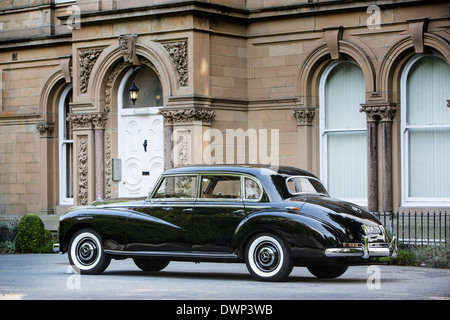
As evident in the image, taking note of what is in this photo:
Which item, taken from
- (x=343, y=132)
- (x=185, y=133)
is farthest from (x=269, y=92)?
(x=185, y=133)

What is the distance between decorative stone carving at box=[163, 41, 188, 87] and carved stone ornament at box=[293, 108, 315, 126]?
261 cm

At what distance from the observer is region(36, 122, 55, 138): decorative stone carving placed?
25.0 meters

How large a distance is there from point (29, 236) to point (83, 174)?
7.67 feet

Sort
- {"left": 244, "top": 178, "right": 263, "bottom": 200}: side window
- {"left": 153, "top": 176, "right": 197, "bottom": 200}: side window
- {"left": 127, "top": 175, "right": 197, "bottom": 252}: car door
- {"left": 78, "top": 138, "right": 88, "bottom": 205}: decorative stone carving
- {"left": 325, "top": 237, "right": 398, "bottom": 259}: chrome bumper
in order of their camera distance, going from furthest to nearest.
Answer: {"left": 78, "top": 138, "right": 88, "bottom": 205}: decorative stone carving
{"left": 153, "top": 176, "right": 197, "bottom": 200}: side window
{"left": 127, "top": 175, "right": 197, "bottom": 252}: car door
{"left": 244, "top": 178, "right": 263, "bottom": 200}: side window
{"left": 325, "top": 237, "right": 398, "bottom": 259}: chrome bumper

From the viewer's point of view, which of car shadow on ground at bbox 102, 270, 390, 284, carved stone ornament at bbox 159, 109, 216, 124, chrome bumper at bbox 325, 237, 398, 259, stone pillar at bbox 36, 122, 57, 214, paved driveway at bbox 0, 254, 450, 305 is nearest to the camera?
paved driveway at bbox 0, 254, 450, 305

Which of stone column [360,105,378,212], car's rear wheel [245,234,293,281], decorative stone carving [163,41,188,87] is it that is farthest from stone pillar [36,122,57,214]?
car's rear wheel [245,234,293,281]

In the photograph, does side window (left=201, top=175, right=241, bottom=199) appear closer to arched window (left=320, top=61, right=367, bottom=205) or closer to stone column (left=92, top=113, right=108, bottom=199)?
arched window (left=320, top=61, right=367, bottom=205)

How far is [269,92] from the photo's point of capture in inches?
839

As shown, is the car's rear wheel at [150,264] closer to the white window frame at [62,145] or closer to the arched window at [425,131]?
the arched window at [425,131]

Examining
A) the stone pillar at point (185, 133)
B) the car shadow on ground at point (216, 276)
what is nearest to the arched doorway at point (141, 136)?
the stone pillar at point (185, 133)

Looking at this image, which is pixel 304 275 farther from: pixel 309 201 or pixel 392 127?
pixel 392 127

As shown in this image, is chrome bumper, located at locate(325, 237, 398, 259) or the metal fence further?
the metal fence

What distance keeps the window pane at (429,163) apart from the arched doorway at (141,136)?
5724 mm

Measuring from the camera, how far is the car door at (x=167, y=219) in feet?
44.1
